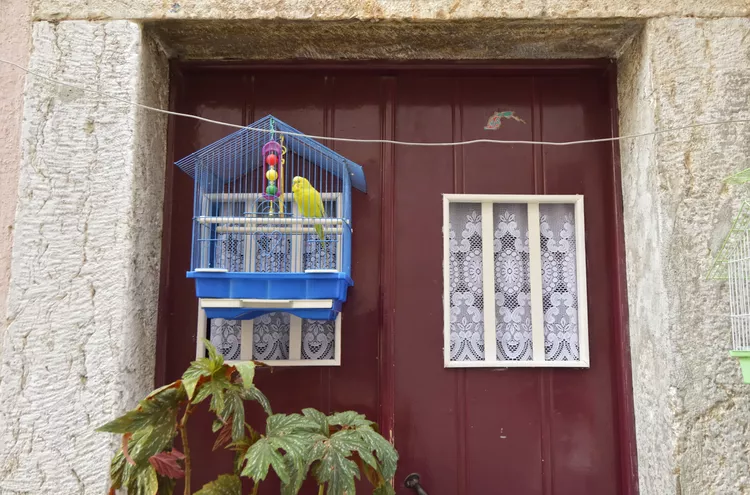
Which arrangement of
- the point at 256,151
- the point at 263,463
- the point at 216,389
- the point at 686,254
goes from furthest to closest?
the point at 256,151 < the point at 686,254 < the point at 216,389 < the point at 263,463

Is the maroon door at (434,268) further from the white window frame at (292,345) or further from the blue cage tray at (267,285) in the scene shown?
the blue cage tray at (267,285)

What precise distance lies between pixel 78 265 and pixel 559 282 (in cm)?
167

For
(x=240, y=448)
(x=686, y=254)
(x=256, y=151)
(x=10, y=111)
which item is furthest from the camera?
(x=256, y=151)

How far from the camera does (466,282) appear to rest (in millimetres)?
2291

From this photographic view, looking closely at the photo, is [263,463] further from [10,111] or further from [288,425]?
[10,111]

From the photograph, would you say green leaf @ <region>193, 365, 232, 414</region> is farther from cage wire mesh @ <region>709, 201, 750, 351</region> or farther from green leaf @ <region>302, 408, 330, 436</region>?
cage wire mesh @ <region>709, 201, 750, 351</region>

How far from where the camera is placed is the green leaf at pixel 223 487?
1.75m

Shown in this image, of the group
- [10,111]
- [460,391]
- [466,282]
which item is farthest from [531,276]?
[10,111]

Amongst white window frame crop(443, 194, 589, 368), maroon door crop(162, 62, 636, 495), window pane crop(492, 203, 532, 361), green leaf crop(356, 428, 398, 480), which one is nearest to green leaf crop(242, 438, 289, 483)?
green leaf crop(356, 428, 398, 480)

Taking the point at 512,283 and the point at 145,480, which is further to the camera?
the point at 512,283

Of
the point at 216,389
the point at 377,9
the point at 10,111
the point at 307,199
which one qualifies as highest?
the point at 377,9

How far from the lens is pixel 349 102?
2.41 m

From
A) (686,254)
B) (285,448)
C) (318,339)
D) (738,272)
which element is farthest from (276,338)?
(738,272)

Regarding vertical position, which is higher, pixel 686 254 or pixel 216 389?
pixel 686 254
